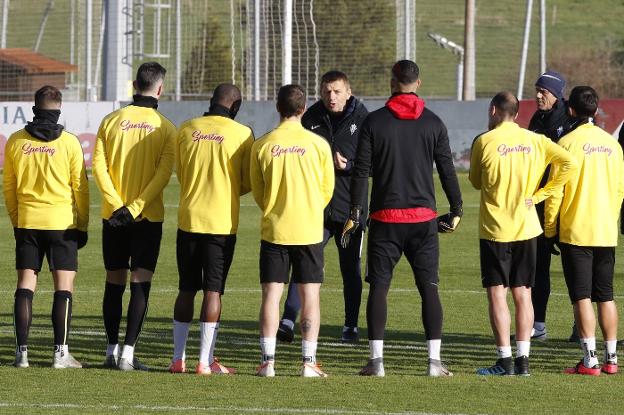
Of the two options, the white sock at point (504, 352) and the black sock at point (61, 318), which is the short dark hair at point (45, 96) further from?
the white sock at point (504, 352)

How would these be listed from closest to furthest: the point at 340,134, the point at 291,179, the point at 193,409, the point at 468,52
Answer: the point at 193,409
the point at 291,179
the point at 340,134
the point at 468,52

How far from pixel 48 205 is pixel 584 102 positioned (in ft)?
13.0

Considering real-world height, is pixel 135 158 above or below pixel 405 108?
below

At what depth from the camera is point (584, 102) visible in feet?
32.1

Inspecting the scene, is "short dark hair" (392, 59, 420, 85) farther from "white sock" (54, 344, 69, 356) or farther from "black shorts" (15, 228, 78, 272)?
"white sock" (54, 344, 69, 356)

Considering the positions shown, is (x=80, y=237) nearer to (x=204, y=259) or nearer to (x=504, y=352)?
(x=204, y=259)

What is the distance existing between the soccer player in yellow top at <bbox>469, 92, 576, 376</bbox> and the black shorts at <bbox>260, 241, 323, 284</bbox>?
123 cm

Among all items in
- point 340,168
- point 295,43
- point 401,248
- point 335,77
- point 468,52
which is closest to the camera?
point 401,248

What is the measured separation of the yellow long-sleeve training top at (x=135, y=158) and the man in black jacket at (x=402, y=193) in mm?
1407

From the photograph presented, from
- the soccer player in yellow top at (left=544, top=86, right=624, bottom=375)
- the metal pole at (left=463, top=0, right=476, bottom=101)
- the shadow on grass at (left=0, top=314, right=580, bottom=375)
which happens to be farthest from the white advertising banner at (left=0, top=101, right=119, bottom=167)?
the soccer player in yellow top at (left=544, top=86, right=624, bottom=375)

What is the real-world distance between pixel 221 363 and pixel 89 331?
6.52 ft

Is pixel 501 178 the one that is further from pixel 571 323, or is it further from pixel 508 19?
pixel 508 19

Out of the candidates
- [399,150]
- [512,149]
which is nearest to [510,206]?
[512,149]

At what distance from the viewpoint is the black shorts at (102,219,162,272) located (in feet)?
31.8
